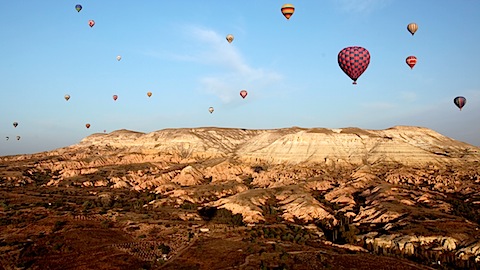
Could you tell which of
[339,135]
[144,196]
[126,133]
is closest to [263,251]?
[144,196]

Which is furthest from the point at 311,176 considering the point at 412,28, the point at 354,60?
the point at 354,60

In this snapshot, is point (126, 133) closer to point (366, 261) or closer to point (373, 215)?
point (373, 215)

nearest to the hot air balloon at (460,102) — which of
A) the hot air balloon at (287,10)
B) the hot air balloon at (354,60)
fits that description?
the hot air balloon at (354,60)

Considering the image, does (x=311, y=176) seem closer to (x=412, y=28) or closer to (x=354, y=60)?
(x=412, y=28)

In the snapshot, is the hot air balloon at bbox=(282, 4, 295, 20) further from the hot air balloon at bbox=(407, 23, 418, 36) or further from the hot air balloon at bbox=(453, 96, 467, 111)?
the hot air balloon at bbox=(453, 96, 467, 111)

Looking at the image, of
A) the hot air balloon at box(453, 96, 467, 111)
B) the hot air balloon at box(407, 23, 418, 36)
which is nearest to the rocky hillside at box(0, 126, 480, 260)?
the hot air balloon at box(453, 96, 467, 111)

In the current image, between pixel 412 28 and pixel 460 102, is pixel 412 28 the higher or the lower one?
the higher one

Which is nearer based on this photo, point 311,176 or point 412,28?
point 412,28

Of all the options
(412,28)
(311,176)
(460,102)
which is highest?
(412,28)
